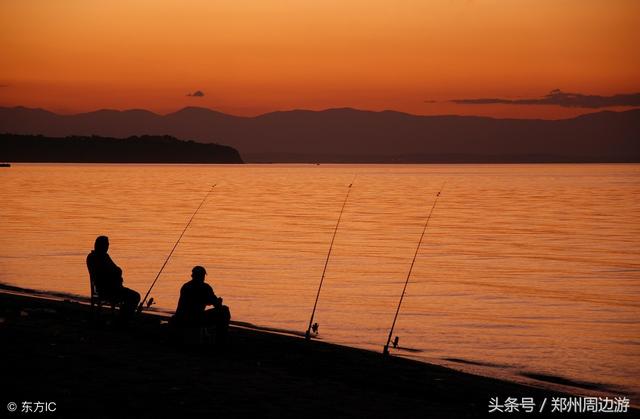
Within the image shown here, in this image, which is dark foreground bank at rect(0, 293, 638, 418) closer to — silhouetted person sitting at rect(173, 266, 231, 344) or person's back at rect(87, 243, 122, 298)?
→ silhouetted person sitting at rect(173, 266, 231, 344)

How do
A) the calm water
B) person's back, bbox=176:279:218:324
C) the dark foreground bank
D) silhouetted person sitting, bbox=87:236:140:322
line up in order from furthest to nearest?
the calm water
silhouetted person sitting, bbox=87:236:140:322
person's back, bbox=176:279:218:324
the dark foreground bank

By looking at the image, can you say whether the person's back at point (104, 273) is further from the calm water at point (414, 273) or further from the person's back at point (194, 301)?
the calm water at point (414, 273)

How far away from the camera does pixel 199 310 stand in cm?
1181

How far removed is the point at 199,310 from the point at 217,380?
2173 millimetres

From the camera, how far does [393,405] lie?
914 cm

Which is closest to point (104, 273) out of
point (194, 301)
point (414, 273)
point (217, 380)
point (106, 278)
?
point (106, 278)

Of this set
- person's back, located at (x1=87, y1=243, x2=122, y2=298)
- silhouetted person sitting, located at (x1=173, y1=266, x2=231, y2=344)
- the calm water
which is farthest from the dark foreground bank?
the calm water

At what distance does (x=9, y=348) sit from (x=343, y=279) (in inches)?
568

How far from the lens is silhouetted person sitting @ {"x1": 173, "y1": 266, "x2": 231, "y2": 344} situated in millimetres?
11789

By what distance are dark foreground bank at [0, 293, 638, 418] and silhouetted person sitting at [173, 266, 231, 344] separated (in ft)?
1.08

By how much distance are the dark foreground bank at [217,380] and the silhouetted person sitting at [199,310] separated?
0.33 metres

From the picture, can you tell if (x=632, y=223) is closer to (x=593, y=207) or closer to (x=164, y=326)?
(x=593, y=207)

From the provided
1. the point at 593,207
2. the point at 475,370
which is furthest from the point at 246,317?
the point at 593,207

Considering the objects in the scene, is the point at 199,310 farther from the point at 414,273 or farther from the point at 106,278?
the point at 414,273
